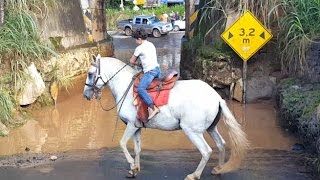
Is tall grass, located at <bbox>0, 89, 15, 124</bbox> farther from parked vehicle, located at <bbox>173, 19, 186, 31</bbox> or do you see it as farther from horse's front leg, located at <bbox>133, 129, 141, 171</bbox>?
parked vehicle, located at <bbox>173, 19, 186, 31</bbox>

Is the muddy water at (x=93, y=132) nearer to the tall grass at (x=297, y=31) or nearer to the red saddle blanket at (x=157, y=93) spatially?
the tall grass at (x=297, y=31)

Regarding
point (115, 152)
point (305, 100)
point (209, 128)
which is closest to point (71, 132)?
point (115, 152)

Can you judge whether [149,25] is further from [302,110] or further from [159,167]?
[159,167]

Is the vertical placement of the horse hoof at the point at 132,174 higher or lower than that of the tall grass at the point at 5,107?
lower

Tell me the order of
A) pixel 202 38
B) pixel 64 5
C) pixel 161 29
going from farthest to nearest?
pixel 161 29 < pixel 64 5 < pixel 202 38

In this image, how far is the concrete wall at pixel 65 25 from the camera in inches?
529

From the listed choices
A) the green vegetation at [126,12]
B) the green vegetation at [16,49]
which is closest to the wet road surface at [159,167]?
the green vegetation at [16,49]

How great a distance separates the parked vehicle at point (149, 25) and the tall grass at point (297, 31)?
24651 mm

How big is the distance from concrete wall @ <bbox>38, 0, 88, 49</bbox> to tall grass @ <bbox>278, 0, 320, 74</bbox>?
18.9 feet

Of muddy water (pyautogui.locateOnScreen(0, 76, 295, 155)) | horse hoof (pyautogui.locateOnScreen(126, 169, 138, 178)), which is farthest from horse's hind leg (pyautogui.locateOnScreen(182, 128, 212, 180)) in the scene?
muddy water (pyautogui.locateOnScreen(0, 76, 295, 155))

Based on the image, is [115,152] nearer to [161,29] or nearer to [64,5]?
[64,5]

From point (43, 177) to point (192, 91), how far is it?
2502 mm

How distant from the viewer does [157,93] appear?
7.09 metres

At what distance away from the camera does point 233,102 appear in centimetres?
1223
